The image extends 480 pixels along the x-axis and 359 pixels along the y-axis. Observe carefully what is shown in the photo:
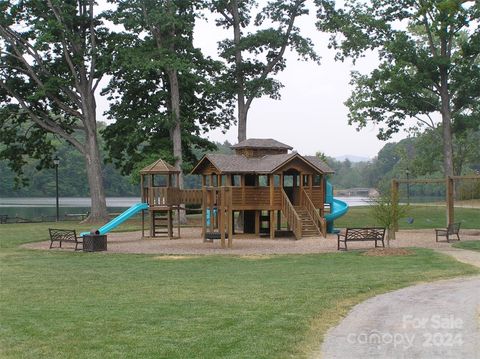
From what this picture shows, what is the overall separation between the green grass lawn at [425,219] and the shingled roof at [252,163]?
22.5ft

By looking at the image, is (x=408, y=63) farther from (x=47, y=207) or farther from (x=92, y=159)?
(x=47, y=207)

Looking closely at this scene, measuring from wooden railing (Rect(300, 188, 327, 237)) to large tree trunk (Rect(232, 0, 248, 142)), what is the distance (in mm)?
12792

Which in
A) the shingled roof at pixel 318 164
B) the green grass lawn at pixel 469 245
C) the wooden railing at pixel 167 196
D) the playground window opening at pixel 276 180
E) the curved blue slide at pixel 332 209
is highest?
Result: the shingled roof at pixel 318 164

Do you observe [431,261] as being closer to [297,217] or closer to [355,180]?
[297,217]

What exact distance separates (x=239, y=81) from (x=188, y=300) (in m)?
34.1

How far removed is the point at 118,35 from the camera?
4831cm

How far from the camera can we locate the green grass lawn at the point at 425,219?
4194 centimetres

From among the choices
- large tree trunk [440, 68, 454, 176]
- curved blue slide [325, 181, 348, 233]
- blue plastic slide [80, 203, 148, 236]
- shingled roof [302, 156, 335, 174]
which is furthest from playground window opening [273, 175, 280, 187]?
large tree trunk [440, 68, 454, 176]

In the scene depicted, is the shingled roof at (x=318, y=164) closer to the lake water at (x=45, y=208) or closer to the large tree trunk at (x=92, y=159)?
the large tree trunk at (x=92, y=159)

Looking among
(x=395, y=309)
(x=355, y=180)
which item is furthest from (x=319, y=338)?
(x=355, y=180)

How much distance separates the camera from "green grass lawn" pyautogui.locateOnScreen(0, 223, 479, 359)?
10.4 m

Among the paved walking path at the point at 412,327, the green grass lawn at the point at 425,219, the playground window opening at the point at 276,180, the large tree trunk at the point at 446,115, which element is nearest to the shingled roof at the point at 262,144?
the playground window opening at the point at 276,180

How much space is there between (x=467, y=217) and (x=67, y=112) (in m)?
29.5

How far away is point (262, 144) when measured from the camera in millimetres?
38625
